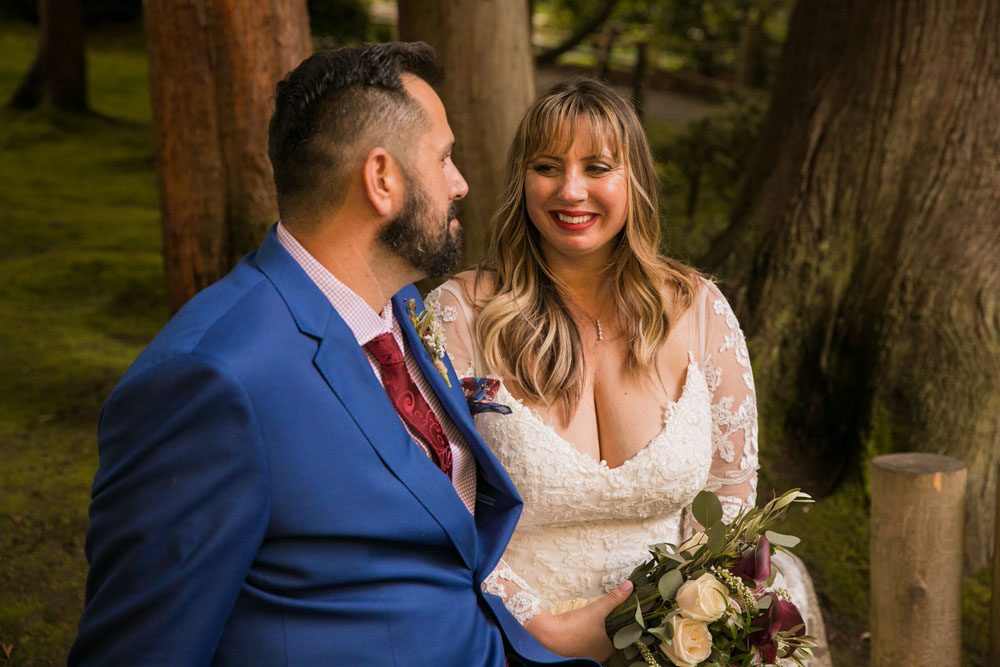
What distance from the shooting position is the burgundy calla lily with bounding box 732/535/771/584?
2.36 meters

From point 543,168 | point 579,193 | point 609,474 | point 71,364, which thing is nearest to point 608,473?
point 609,474

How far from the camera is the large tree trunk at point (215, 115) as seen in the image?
368cm

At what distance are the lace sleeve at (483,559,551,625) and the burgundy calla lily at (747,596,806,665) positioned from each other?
59 centimetres

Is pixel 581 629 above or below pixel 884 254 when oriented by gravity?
below

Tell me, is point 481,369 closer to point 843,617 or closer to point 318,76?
point 318,76

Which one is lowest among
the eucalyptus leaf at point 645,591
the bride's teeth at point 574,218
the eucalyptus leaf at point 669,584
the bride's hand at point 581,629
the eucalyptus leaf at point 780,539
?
the bride's hand at point 581,629

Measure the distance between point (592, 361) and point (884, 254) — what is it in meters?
2.41

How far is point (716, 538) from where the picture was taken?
243 cm

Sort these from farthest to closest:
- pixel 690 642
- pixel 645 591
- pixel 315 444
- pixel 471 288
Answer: pixel 471 288
pixel 645 591
pixel 690 642
pixel 315 444

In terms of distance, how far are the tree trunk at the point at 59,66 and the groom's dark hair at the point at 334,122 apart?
14082 mm

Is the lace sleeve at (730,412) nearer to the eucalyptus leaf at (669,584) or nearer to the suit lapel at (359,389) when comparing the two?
the eucalyptus leaf at (669,584)

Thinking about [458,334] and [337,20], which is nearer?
[458,334]

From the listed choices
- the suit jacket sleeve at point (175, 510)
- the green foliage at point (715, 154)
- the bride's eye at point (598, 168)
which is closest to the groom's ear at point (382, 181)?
the suit jacket sleeve at point (175, 510)

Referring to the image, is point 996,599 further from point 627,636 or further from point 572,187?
point 572,187
